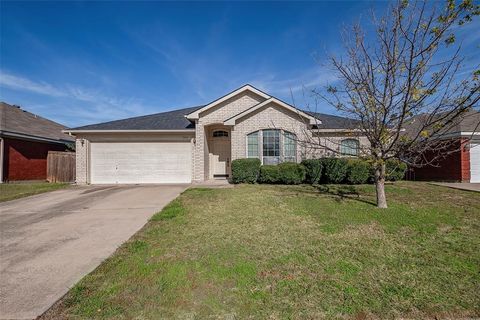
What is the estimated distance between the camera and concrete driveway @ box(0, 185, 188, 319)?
10.5ft

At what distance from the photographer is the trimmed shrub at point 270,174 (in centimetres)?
1176

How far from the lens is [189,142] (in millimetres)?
14281

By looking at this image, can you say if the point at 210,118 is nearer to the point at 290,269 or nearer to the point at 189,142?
the point at 189,142

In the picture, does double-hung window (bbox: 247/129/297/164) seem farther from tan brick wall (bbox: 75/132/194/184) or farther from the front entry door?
tan brick wall (bbox: 75/132/194/184)

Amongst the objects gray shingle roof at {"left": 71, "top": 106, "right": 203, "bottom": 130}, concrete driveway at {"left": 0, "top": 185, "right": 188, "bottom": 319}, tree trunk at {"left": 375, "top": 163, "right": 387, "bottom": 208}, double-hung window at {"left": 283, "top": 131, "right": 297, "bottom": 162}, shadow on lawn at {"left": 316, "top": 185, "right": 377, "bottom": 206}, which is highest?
gray shingle roof at {"left": 71, "top": 106, "right": 203, "bottom": 130}

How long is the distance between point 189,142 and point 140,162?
3010mm

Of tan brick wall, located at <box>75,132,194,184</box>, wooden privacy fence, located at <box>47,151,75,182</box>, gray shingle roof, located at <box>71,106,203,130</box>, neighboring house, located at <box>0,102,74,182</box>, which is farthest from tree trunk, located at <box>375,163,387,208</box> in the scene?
neighboring house, located at <box>0,102,74,182</box>

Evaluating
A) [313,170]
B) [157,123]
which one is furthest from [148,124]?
[313,170]

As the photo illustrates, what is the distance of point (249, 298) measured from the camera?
117 inches

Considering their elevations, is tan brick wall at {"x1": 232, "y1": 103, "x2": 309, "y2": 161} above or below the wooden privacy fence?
above

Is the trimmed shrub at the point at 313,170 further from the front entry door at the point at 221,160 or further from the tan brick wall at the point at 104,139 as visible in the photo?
the tan brick wall at the point at 104,139

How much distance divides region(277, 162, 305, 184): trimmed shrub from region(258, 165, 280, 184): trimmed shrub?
19 cm

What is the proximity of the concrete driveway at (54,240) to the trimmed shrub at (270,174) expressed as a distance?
14.5 feet

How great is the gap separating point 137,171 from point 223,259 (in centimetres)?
1158
